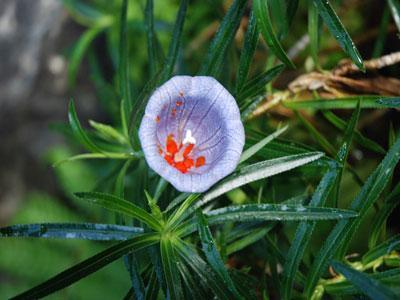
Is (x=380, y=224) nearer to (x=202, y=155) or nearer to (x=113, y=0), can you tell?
(x=202, y=155)

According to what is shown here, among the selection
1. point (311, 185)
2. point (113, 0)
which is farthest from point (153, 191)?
point (113, 0)

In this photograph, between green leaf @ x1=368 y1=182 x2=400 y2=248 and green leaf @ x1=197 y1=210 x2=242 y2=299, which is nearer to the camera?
green leaf @ x1=197 y1=210 x2=242 y2=299

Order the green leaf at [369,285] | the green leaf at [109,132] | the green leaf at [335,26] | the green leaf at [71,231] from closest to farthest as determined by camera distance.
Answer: the green leaf at [369,285] → the green leaf at [71,231] → the green leaf at [335,26] → the green leaf at [109,132]

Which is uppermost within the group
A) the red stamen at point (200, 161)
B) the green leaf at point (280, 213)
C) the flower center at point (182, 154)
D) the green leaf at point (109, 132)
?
the green leaf at point (109, 132)

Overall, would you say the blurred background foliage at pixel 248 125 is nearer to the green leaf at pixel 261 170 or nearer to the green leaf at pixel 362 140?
the green leaf at pixel 362 140

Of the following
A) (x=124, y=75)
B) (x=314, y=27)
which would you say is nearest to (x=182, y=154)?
(x=124, y=75)

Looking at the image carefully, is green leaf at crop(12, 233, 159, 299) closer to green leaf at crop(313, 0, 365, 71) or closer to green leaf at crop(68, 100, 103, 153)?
green leaf at crop(68, 100, 103, 153)

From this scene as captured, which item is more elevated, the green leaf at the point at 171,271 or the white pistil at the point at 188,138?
the white pistil at the point at 188,138

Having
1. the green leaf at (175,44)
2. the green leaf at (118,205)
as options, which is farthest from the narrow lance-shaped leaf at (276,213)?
the green leaf at (175,44)

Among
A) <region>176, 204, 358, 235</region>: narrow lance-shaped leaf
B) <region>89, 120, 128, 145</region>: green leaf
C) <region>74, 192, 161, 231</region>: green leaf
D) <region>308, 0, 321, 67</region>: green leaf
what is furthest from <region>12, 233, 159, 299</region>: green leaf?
<region>308, 0, 321, 67</region>: green leaf
